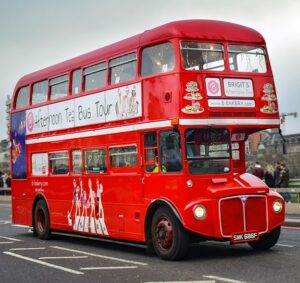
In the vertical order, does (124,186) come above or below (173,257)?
above

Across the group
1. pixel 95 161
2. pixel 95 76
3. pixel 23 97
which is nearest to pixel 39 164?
pixel 23 97

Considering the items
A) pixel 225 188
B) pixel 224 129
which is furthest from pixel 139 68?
pixel 225 188

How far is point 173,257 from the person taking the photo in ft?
36.4

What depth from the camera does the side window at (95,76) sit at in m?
13.8

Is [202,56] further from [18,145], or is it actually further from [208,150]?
[18,145]

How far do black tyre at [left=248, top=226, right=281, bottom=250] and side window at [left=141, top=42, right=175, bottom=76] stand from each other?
3443 millimetres

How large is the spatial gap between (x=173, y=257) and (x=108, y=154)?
316 centimetres

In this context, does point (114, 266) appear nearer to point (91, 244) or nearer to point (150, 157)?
point (150, 157)

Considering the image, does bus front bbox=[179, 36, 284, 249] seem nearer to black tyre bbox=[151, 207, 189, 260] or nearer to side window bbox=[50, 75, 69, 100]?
black tyre bbox=[151, 207, 189, 260]

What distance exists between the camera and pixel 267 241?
1213cm

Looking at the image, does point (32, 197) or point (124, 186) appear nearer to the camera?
point (124, 186)

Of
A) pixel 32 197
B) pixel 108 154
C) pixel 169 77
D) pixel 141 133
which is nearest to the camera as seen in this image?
pixel 169 77

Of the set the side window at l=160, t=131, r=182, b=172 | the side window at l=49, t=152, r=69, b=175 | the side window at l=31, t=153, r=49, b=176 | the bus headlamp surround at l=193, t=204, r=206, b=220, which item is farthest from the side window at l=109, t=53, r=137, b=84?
the side window at l=31, t=153, r=49, b=176

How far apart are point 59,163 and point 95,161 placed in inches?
76.6
